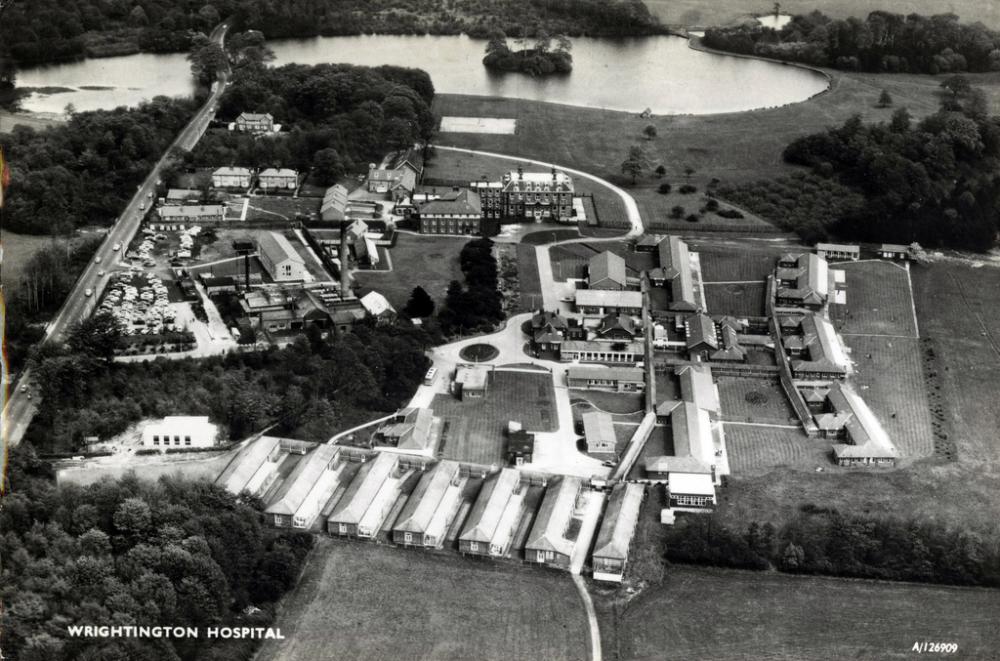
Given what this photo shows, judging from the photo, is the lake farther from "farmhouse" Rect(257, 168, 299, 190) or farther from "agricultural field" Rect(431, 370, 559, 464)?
"agricultural field" Rect(431, 370, 559, 464)

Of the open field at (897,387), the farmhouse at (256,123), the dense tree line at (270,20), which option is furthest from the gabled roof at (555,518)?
the dense tree line at (270,20)

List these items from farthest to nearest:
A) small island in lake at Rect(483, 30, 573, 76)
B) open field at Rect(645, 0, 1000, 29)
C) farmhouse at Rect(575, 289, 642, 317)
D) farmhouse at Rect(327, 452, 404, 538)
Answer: open field at Rect(645, 0, 1000, 29), small island in lake at Rect(483, 30, 573, 76), farmhouse at Rect(575, 289, 642, 317), farmhouse at Rect(327, 452, 404, 538)

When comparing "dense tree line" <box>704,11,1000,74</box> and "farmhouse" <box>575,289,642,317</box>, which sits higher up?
"dense tree line" <box>704,11,1000,74</box>

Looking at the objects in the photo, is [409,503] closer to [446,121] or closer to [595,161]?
[595,161]

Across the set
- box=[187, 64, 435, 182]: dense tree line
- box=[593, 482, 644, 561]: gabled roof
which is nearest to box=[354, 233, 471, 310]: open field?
box=[187, 64, 435, 182]: dense tree line

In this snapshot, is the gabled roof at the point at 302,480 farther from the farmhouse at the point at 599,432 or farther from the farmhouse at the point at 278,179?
the farmhouse at the point at 278,179

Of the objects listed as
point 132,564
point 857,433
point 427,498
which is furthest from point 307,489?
point 857,433

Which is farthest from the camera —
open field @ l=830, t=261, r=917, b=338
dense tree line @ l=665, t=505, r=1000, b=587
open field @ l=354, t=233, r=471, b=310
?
open field @ l=354, t=233, r=471, b=310

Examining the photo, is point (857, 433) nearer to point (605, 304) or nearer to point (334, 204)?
point (605, 304)
